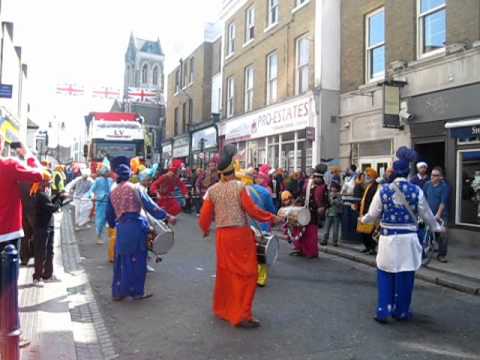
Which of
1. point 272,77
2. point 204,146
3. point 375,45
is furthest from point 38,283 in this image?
point 204,146

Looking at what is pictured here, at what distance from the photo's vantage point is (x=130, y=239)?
6.20 metres

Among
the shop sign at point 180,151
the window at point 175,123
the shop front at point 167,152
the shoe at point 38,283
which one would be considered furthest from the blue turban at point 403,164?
the shop front at point 167,152

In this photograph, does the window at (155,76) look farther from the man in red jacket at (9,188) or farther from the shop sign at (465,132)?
the man in red jacket at (9,188)

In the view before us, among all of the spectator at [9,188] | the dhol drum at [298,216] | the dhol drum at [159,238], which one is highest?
the spectator at [9,188]

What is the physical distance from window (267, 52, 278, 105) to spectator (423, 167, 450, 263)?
12118 mm

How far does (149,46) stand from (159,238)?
299 ft

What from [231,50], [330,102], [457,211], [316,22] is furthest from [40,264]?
[231,50]

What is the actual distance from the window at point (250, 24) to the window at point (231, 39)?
1.96 metres

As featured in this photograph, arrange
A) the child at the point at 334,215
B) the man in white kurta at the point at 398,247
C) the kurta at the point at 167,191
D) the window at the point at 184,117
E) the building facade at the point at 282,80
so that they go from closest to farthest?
the man in white kurta at the point at 398,247 < the kurta at the point at 167,191 < the child at the point at 334,215 < the building facade at the point at 282,80 < the window at the point at 184,117

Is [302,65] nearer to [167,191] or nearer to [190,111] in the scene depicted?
[167,191]

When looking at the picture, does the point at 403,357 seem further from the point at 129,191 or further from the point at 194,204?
the point at 194,204

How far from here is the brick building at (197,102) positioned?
2975cm

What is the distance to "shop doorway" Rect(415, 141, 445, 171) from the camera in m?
12.9

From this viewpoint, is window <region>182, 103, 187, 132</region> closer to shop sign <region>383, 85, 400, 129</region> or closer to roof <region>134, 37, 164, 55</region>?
shop sign <region>383, 85, 400, 129</region>
